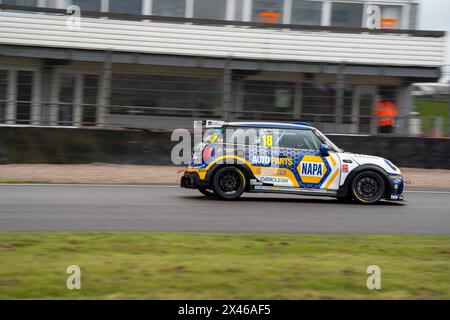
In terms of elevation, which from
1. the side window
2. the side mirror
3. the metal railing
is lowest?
the side mirror

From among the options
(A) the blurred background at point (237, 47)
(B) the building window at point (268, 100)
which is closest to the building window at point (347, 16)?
(A) the blurred background at point (237, 47)

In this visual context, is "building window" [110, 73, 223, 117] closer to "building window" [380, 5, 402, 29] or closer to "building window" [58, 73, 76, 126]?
"building window" [58, 73, 76, 126]

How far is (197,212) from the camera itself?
419 inches

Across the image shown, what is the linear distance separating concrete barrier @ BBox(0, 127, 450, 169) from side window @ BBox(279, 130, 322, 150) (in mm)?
6105

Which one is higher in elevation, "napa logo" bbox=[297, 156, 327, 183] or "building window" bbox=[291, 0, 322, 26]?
"building window" bbox=[291, 0, 322, 26]

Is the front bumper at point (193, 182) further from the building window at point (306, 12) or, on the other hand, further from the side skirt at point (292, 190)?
the building window at point (306, 12)

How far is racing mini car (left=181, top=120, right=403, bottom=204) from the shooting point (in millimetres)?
11930

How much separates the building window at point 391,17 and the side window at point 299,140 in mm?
11242

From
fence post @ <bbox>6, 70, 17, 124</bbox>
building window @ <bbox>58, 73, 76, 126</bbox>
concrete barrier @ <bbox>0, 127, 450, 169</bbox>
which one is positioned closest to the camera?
concrete barrier @ <bbox>0, 127, 450, 169</bbox>

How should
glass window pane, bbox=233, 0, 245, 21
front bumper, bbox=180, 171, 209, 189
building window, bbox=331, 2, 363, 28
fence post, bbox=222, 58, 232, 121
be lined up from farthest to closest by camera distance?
building window, bbox=331, 2, 363, 28
glass window pane, bbox=233, 0, 245, 21
fence post, bbox=222, 58, 232, 121
front bumper, bbox=180, 171, 209, 189

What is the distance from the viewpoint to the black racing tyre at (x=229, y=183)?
1197cm

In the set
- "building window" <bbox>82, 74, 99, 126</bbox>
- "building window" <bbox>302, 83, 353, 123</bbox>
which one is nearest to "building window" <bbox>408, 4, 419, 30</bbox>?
"building window" <bbox>302, 83, 353, 123</bbox>

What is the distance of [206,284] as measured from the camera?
6.10 meters
